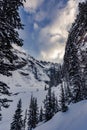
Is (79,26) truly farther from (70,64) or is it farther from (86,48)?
(70,64)

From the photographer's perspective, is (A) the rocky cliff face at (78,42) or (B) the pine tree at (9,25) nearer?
(B) the pine tree at (9,25)

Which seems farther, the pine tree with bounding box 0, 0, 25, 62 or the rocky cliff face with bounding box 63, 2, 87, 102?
the rocky cliff face with bounding box 63, 2, 87, 102

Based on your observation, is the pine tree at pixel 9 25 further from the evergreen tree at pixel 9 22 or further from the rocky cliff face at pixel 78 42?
the rocky cliff face at pixel 78 42

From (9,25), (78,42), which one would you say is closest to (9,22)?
(9,25)

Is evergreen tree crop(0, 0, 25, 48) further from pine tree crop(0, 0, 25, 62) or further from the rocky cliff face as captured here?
the rocky cliff face

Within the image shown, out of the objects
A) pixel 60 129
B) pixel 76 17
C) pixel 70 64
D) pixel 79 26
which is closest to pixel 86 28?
pixel 79 26

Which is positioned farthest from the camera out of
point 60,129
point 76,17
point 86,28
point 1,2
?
point 60,129

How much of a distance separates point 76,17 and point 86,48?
2.35m

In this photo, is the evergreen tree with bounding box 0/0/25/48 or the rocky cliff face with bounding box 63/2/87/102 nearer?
the evergreen tree with bounding box 0/0/25/48

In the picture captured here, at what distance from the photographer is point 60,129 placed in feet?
A: 55.7

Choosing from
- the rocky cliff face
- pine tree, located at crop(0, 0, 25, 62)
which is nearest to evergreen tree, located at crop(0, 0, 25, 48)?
pine tree, located at crop(0, 0, 25, 62)

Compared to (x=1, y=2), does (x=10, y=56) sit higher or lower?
lower

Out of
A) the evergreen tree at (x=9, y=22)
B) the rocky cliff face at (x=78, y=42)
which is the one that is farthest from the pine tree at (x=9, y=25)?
the rocky cliff face at (x=78, y=42)

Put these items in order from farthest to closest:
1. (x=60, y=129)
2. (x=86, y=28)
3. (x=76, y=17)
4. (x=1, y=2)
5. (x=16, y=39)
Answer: (x=60, y=129) → (x=76, y=17) → (x=86, y=28) → (x=16, y=39) → (x=1, y=2)
